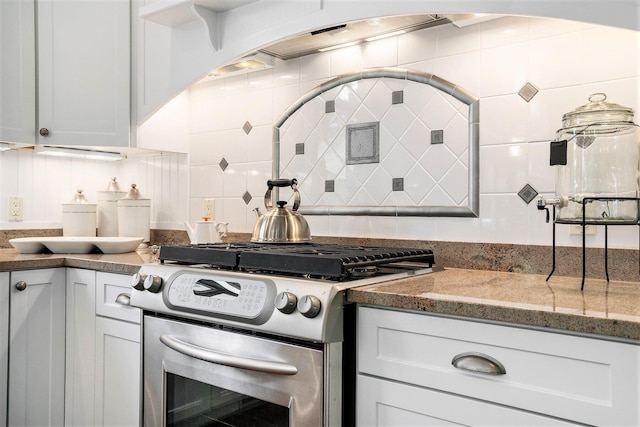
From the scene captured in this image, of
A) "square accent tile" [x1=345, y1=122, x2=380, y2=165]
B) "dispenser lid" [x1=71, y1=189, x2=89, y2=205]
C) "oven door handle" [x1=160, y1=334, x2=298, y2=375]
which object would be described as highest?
"square accent tile" [x1=345, y1=122, x2=380, y2=165]

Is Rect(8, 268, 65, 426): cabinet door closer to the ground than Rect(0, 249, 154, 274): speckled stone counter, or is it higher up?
closer to the ground

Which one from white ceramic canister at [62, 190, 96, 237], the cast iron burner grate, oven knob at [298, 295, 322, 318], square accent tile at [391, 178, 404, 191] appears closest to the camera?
oven knob at [298, 295, 322, 318]

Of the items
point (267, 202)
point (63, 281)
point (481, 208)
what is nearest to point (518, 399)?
point (481, 208)

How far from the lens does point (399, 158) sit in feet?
6.21

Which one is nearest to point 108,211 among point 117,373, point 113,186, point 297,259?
point 113,186

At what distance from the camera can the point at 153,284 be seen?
5.21 ft

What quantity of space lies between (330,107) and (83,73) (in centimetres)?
117

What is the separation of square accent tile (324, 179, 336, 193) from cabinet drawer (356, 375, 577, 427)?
37.7 inches

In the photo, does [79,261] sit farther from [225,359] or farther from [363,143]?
[363,143]

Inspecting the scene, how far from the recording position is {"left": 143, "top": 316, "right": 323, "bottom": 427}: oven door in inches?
49.7

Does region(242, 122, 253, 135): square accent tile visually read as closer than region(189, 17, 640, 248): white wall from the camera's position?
No

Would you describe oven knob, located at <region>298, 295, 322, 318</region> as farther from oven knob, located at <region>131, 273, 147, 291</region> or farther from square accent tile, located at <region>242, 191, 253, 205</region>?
square accent tile, located at <region>242, 191, 253, 205</region>

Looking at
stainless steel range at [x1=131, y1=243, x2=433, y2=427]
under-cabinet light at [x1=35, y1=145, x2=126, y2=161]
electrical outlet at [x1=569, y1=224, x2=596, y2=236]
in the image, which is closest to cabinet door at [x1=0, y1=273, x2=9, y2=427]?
stainless steel range at [x1=131, y1=243, x2=433, y2=427]

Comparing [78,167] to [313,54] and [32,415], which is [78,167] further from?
[313,54]
